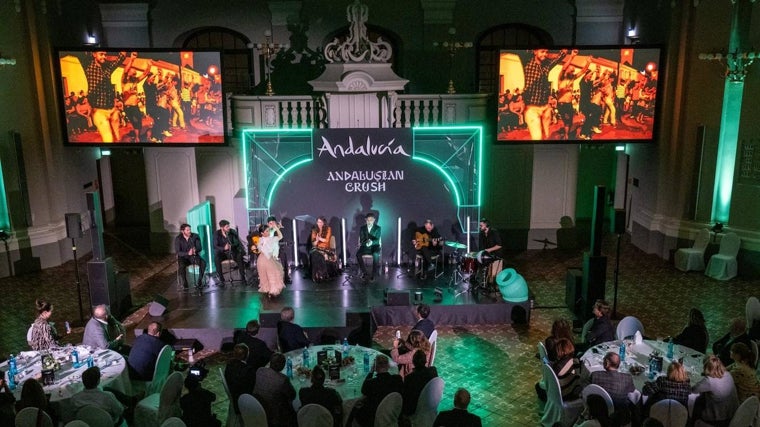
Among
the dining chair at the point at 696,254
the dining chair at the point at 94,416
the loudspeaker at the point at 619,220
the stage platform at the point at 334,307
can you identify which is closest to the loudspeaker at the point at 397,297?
the stage platform at the point at 334,307

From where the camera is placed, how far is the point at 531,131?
13.4 m

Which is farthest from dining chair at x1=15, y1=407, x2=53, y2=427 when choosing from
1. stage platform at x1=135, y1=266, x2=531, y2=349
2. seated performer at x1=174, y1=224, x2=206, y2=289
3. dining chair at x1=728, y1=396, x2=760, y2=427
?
dining chair at x1=728, y1=396, x2=760, y2=427

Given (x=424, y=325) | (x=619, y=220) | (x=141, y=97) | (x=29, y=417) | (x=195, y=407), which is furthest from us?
(x=141, y=97)

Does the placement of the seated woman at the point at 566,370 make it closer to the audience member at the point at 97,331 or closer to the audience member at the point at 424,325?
the audience member at the point at 424,325

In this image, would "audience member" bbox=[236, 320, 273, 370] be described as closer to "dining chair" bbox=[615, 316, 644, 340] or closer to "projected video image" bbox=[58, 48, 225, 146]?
"dining chair" bbox=[615, 316, 644, 340]

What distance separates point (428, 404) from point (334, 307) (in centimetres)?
389

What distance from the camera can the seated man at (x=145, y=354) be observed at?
7.74 metres

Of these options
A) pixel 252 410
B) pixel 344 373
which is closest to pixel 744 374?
pixel 344 373

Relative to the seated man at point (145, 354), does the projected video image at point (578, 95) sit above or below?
above

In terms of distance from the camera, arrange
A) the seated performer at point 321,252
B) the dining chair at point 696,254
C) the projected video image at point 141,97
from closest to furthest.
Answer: the seated performer at point 321,252, the dining chair at point 696,254, the projected video image at point 141,97

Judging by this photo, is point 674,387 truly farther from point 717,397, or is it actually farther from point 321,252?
point 321,252

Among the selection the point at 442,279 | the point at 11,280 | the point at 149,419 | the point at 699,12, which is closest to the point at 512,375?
the point at 442,279

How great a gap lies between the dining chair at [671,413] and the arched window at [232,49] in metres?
11.7

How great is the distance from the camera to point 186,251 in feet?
37.4
